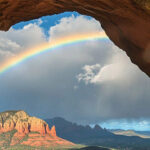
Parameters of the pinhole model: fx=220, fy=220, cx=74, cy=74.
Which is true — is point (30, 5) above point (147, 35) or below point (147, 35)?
above

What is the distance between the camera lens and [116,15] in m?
15.2

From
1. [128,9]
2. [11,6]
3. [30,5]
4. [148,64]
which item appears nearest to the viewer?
[128,9]

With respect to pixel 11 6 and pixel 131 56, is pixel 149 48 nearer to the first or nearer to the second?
pixel 131 56

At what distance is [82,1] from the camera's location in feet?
47.7

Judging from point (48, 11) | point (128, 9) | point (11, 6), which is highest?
point (48, 11)

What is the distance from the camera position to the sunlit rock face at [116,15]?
533 inches

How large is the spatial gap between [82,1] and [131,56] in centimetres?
766

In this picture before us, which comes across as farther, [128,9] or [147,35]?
[147,35]

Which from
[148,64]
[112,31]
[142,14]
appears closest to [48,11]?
[112,31]

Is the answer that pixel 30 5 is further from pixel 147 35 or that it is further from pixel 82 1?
pixel 147 35

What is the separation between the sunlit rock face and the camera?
44.4 feet

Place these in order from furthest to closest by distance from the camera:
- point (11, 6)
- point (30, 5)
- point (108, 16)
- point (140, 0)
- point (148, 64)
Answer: point (148, 64) → point (108, 16) → point (30, 5) → point (11, 6) → point (140, 0)

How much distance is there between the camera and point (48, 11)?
57.6 feet

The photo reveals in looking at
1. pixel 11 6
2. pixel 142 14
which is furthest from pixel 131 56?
pixel 11 6
